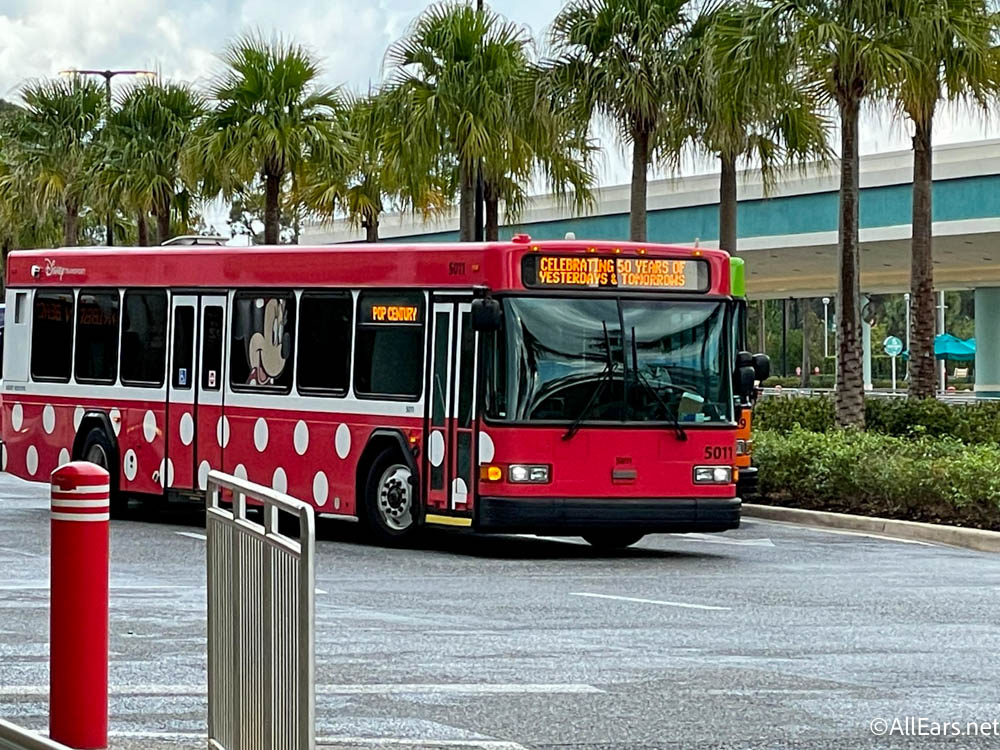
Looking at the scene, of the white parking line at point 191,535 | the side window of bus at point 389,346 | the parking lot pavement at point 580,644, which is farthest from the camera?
the white parking line at point 191,535

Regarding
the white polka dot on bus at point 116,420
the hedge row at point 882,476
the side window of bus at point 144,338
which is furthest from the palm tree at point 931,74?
the white polka dot on bus at point 116,420

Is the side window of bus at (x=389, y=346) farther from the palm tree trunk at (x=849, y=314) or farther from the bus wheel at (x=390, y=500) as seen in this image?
the palm tree trunk at (x=849, y=314)

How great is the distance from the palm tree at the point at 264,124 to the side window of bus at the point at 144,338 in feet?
43.0

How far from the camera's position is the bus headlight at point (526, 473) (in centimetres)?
1656

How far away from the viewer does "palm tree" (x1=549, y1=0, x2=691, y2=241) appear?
27.9m

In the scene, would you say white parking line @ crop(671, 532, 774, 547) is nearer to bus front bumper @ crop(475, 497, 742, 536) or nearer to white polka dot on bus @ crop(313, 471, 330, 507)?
bus front bumper @ crop(475, 497, 742, 536)

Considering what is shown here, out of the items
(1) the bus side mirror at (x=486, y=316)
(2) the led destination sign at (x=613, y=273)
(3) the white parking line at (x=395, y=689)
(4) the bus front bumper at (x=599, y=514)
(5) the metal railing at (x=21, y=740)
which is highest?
(2) the led destination sign at (x=613, y=273)

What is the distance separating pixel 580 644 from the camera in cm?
1110

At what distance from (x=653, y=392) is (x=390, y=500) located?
257cm

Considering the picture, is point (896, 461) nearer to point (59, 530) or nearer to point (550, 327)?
point (550, 327)

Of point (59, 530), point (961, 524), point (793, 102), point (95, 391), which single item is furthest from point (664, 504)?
point (793, 102)

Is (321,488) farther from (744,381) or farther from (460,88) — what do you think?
(460,88)

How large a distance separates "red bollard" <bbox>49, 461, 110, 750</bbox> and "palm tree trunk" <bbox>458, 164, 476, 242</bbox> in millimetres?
24669

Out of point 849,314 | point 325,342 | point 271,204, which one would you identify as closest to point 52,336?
point 325,342
